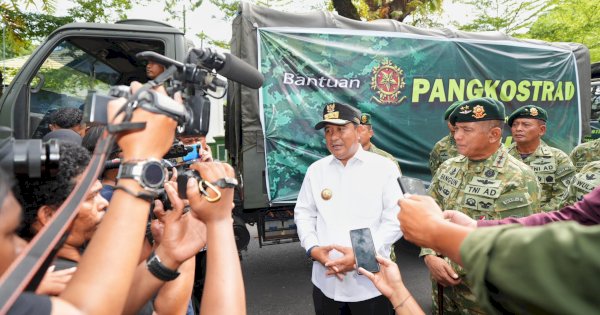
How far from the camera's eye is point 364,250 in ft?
6.51

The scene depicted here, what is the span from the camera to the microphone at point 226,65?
1.07 metres

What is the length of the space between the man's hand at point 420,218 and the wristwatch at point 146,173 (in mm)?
676

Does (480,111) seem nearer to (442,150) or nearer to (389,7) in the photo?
(442,150)

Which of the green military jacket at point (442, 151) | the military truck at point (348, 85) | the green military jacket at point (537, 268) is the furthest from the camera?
the green military jacket at point (442, 151)

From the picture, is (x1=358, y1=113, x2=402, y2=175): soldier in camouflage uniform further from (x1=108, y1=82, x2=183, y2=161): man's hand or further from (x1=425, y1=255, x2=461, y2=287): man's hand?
(x1=108, y1=82, x2=183, y2=161): man's hand

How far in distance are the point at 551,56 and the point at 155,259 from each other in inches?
201

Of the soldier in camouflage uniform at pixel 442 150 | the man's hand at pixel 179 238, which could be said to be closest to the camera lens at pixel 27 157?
the man's hand at pixel 179 238

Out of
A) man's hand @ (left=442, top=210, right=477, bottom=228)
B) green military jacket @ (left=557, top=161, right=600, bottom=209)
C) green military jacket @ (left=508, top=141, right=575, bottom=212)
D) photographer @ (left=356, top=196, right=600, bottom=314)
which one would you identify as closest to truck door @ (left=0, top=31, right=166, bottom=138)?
man's hand @ (left=442, top=210, right=477, bottom=228)

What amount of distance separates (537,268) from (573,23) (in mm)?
10280

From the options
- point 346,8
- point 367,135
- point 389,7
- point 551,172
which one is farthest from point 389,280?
point 346,8

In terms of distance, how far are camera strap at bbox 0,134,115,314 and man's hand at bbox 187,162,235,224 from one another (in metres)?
0.25

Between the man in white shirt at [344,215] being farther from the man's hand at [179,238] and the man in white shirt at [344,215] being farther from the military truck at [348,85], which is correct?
the man's hand at [179,238]

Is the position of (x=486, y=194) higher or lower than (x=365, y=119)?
lower

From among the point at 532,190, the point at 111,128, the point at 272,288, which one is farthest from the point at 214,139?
the point at 111,128
